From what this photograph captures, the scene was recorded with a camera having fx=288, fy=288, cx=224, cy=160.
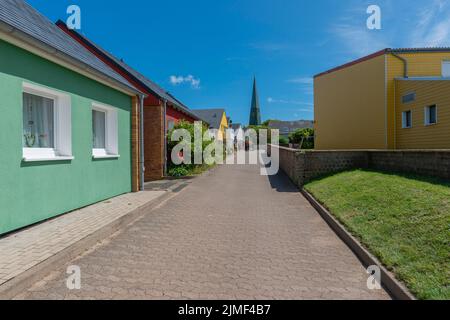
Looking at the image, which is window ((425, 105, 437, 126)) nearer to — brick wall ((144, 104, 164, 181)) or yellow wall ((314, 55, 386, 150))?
yellow wall ((314, 55, 386, 150))

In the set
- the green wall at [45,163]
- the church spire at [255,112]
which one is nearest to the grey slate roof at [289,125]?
the church spire at [255,112]

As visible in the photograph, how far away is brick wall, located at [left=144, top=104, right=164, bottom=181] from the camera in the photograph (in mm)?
14031

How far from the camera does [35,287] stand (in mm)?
3357

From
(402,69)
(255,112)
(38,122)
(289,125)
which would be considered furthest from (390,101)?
(255,112)

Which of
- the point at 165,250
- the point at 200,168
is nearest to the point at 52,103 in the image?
the point at 165,250

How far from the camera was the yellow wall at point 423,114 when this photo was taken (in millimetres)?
13195

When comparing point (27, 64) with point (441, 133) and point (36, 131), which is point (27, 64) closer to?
point (36, 131)

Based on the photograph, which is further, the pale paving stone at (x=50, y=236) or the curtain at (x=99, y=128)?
the curtain at (x=99, y=128)

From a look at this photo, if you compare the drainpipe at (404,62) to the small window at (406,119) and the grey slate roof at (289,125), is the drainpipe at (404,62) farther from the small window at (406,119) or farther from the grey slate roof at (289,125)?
the grey slate roof at (289,125)

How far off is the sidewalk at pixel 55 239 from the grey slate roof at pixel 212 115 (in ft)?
118

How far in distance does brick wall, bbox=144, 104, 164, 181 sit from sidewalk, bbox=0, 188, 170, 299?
6680mm

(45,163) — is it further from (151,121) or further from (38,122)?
(151,121)

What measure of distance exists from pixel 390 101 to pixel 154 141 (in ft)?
44.7

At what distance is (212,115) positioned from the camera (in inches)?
1795
